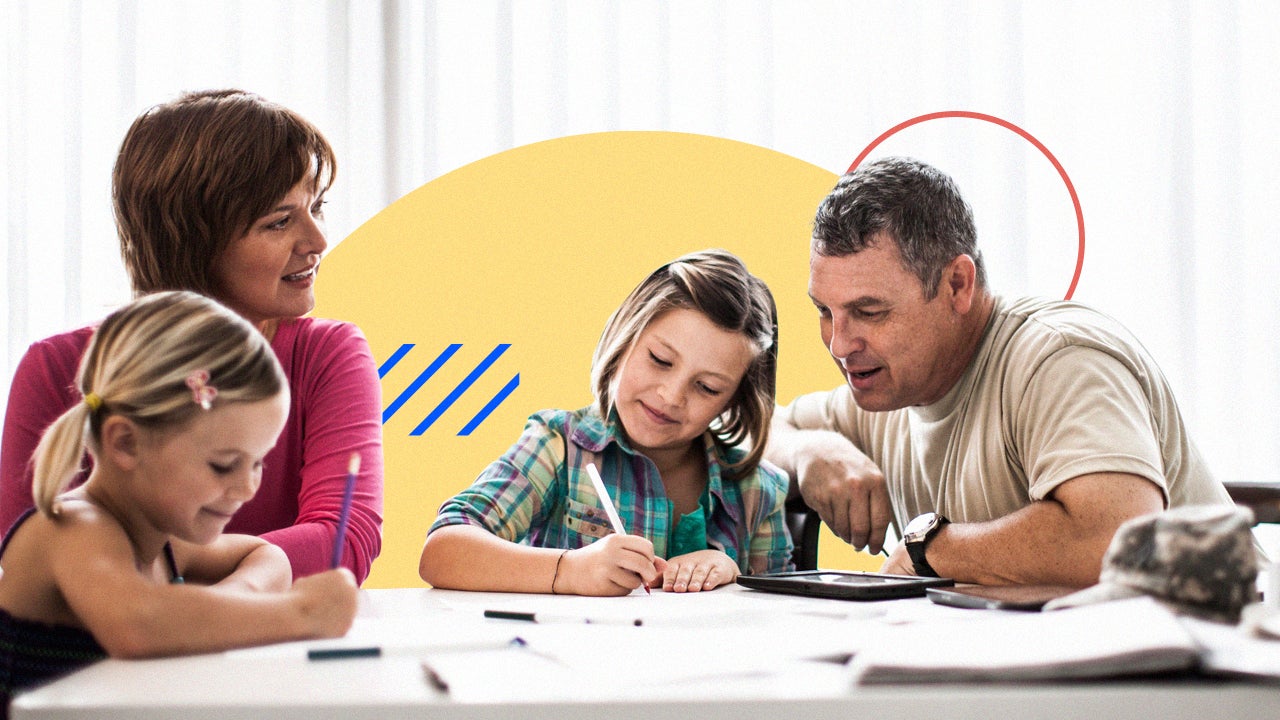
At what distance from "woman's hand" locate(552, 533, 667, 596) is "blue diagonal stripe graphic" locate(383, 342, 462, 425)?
0.96 m

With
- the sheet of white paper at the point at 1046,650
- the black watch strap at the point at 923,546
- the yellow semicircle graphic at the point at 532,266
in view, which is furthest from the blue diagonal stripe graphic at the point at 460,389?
the sheet of white paper at the point at 1046,650

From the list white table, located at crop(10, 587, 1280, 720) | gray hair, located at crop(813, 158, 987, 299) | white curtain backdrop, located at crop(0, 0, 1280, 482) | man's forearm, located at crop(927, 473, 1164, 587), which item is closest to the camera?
white table, located at crop(10, 587, 1280, 720)

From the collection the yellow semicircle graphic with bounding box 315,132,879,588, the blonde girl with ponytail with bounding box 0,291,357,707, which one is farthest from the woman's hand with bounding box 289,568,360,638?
the yellow semicircle graphic with bounding box 315,132,879,588

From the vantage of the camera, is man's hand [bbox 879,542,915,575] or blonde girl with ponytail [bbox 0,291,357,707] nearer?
blonde girl with ponytail [bbox 0,291,357,707]

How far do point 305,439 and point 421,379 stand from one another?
723mm

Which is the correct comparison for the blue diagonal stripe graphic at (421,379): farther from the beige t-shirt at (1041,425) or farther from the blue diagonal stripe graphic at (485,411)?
the beige t-shirt at (1041,425)

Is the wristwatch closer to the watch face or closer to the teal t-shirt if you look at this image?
the watch face

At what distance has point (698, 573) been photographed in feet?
4.19

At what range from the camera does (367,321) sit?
2129mm

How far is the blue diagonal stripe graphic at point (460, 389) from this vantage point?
211cm

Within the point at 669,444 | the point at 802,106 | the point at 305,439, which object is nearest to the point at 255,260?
the point at 305,439

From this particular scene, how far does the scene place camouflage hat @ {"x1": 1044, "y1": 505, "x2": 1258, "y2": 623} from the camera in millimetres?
724

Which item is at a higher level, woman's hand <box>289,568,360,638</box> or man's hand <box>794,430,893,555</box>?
woman's hand <box>289,568,360,638</box>

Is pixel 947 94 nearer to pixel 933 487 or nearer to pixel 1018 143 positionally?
pixel 1018 143
